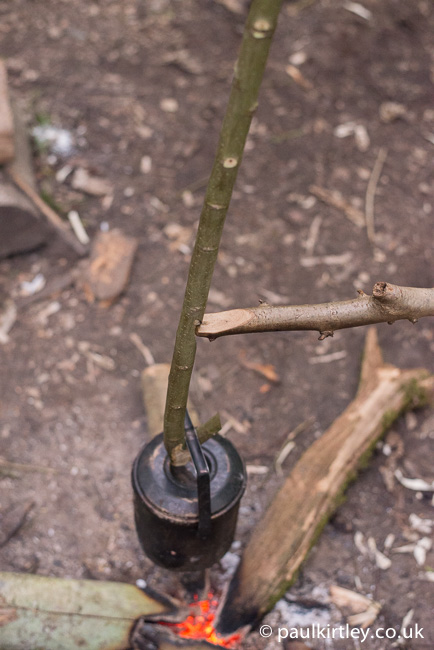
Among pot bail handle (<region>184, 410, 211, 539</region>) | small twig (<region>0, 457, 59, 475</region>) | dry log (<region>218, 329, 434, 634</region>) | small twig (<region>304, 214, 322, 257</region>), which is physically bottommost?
small twig (<region>0, 457, 59, 475</region>)

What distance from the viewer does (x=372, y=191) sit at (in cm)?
438

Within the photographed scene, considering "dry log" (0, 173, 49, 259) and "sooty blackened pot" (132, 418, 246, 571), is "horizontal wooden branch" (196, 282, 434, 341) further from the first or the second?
"dry log" (0, 173, 49, 259)

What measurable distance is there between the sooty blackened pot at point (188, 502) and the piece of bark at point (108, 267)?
1540 millimetres

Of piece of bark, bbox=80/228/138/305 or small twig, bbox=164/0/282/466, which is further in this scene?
piece of bark, bbox=80/228/138/305

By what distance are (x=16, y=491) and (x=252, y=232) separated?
227 cm

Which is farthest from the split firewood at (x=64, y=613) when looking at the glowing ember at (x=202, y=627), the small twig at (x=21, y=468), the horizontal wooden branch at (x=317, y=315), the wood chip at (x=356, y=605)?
the horizontal wooden branch at (x=317, y=315)

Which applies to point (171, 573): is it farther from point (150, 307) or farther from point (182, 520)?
point (150, 307)

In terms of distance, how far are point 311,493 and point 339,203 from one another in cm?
243

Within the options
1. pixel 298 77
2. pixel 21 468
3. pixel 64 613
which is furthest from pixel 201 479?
pixel 298 77

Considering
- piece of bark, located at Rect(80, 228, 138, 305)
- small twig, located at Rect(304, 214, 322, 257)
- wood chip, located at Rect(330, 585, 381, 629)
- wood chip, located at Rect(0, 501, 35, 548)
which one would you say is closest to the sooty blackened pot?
wood chip, located at Rect(330, 585, 381, 629)

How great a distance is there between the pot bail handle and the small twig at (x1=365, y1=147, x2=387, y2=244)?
2.59 meters

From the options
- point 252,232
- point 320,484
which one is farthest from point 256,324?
point 252,232

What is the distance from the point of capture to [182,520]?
6.51 ft

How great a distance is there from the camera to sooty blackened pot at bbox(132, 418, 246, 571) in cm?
199
